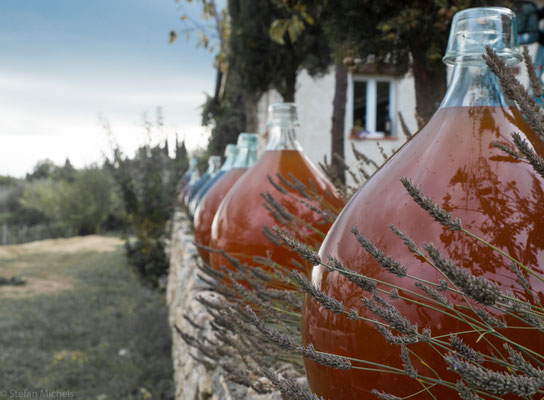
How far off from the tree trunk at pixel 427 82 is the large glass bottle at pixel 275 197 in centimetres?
102

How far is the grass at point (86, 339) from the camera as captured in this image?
203 inches

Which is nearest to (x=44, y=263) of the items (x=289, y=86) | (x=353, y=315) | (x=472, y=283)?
(x=289, y=86)

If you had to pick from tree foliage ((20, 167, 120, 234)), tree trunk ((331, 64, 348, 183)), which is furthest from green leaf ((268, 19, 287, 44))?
tree foliage ((20, 167, 120, 234))

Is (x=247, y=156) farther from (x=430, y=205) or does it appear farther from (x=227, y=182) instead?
(x=430, y=205)

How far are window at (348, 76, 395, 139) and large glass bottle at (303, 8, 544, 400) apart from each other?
10.1 metres

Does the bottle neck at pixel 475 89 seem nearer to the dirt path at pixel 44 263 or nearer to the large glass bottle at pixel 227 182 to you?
the large glass bottle at pixel 227 182

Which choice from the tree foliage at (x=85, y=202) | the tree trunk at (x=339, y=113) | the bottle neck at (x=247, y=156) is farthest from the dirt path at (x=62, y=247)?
the bottle neck at (x=247, y=156)

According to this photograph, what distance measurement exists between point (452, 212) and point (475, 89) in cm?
27

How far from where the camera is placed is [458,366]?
0.37 meters

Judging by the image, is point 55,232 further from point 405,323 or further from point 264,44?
point 405,323

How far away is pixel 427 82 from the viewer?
2.80m

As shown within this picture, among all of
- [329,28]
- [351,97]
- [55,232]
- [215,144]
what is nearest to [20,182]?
[55,232]

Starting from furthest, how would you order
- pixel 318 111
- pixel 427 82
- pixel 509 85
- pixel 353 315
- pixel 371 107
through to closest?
pixel 318 111
pixel 371 107
pixel 427 82
pixel 353 315
pixel 509 85

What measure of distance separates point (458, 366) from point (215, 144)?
12.0m
